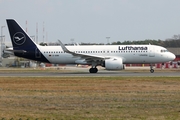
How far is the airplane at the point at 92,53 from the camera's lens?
46.1m

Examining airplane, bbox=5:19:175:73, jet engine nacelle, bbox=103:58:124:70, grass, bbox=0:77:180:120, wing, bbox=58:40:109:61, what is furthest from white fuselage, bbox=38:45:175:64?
grass, bbox=0:77:180:120

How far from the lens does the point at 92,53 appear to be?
47.9 meters

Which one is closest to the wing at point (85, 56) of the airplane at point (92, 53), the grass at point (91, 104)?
the airplane at point (92, 53)

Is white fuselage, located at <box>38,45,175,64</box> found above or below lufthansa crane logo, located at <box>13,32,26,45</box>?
below

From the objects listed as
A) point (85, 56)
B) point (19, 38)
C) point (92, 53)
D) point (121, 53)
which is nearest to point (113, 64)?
point (121, 53)

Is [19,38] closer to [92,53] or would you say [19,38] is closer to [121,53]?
[92,53]

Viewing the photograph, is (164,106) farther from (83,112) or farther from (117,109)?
(83,112)

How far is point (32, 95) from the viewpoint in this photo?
22.3 meters

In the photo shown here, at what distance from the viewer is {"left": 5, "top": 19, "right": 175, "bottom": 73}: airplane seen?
46.1m

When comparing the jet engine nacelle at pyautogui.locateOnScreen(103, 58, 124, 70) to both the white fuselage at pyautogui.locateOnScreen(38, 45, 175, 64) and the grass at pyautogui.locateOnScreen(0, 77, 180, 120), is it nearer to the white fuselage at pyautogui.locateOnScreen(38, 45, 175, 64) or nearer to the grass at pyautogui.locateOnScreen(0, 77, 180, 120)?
the white fuselage at pyautogui.locateOnScreen(38, 45, 175, 64)

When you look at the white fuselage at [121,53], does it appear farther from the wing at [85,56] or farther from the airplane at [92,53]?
the wing at [85,56]

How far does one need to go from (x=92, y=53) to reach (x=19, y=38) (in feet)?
28.1

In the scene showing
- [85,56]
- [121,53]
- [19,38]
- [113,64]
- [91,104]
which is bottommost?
[91,104]

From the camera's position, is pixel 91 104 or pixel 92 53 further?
pixel 92 53
